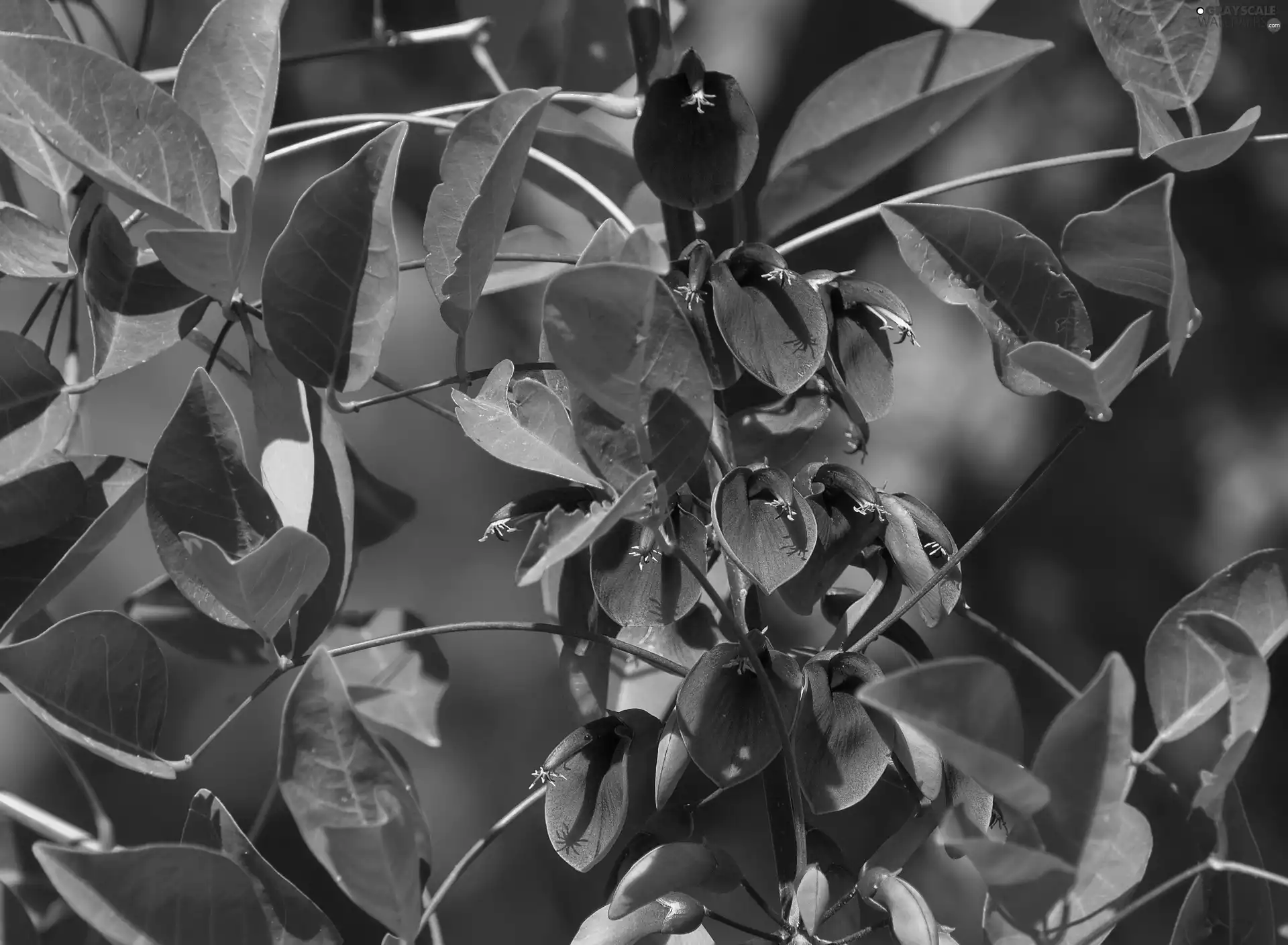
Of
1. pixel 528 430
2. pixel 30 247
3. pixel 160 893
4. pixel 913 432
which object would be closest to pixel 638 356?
pixel 528 430

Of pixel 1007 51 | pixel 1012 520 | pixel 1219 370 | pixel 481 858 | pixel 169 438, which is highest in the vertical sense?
pixel 1007 51

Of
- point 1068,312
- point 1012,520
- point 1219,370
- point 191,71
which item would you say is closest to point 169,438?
point 191,71

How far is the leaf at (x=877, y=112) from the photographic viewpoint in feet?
1.73

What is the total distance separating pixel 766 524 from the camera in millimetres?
465

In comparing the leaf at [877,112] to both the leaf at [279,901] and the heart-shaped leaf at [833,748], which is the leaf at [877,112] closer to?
the heart-shaped leaf at [833,748]

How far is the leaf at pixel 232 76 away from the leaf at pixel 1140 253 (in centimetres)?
38

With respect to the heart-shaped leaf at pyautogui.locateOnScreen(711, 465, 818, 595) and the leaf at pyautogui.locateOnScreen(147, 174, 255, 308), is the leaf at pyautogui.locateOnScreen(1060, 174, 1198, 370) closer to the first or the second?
the heart-shaped leaf at pyautogui.locateOnScreen(711, 465, 818, 595)

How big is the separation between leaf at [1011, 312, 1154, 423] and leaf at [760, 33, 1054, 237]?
16cm

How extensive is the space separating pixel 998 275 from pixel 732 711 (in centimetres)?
23

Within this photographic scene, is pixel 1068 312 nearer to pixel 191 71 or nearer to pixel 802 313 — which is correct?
pixel 802 313

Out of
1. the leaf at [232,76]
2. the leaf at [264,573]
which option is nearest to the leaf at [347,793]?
the leaf at [264,573]

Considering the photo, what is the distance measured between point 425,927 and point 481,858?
17 centimetres

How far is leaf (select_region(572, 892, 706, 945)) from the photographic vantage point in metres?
0.46

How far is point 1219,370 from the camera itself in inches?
37.7
